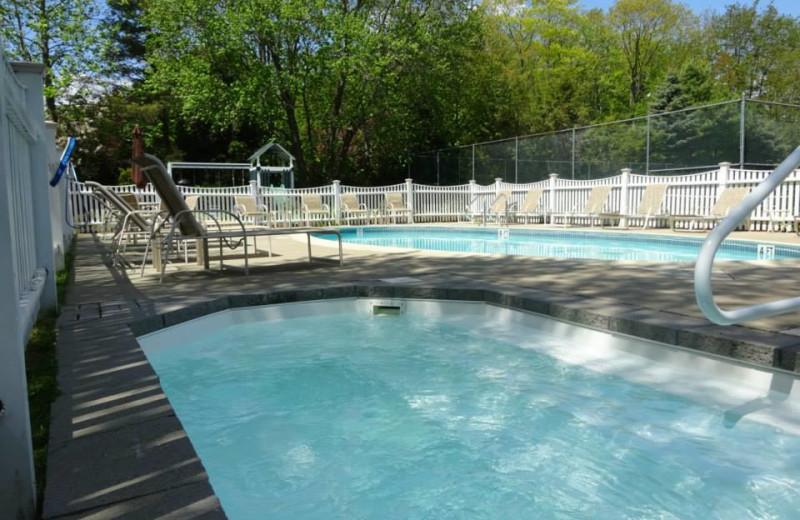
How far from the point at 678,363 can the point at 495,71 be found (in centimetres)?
3016

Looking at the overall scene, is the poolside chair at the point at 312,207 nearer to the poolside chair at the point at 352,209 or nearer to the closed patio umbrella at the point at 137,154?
the poolside chair at the point at 352,209

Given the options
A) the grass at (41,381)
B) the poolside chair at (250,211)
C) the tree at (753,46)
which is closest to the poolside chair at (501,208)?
the poolside chair at (250,211)

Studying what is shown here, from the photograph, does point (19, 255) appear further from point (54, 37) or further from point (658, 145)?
point (54, 37)

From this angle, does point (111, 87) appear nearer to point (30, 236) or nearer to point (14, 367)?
point (30, 236)

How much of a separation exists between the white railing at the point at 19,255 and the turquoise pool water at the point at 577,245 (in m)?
6.33

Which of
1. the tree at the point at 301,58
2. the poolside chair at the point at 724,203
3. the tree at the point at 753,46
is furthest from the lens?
the tree at the point at 753,46

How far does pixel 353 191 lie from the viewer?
17.6 metres

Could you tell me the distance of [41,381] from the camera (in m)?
2.49

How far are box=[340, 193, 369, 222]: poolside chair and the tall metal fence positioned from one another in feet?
18.3

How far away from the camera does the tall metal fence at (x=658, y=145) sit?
15.1 m

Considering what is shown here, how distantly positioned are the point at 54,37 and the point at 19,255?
21566 mm

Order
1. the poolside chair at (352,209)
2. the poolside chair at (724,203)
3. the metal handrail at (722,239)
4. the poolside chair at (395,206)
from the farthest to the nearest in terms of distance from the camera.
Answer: the poolside chair at (395,206), the poolside chair at (352,209), the poolside chair at (724,203), the metal handrail at (722,239)

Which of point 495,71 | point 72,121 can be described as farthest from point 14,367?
point 495,71

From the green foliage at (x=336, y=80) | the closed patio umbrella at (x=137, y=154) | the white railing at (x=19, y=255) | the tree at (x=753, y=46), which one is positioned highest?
the tree at (x=753, y=46)
